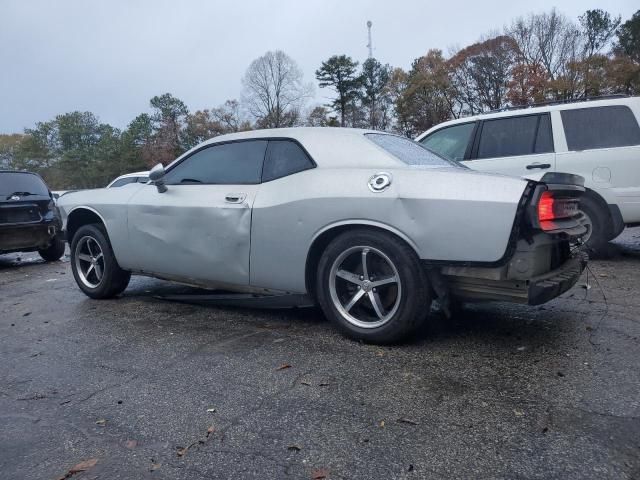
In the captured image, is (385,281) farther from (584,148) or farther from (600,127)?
(600,127)

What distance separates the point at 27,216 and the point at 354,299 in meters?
7.42

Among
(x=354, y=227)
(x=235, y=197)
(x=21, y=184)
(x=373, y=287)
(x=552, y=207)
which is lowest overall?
(x=373, y=287)

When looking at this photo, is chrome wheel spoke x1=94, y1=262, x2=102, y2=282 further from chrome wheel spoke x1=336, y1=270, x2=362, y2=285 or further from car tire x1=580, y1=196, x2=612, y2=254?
car tire x1=580, y1=196, x2=612, y2=254

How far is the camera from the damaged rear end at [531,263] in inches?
116

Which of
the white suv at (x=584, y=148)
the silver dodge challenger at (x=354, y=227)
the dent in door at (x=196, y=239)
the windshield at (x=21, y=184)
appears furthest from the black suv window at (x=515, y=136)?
the windshield at (x=21, y=184)

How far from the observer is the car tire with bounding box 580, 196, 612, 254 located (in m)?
6.07

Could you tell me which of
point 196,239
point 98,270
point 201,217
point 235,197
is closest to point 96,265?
point 98,270

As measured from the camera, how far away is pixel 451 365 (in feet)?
10.00

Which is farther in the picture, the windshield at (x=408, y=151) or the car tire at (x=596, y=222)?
the car tire at (x=596, y=222)

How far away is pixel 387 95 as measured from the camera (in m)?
50.5

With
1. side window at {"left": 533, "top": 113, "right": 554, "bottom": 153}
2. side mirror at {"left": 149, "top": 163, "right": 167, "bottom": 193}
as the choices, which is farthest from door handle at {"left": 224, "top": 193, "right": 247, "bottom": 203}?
side window at {"left": 533, "top": 113, "right": 554, "bottom": 153}

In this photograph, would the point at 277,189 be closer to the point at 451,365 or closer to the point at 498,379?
the point at 451,365

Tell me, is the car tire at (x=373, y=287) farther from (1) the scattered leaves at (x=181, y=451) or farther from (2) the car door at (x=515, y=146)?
(2) the car door at (x=515, y=146)

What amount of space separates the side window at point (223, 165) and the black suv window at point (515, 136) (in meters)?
3.80
